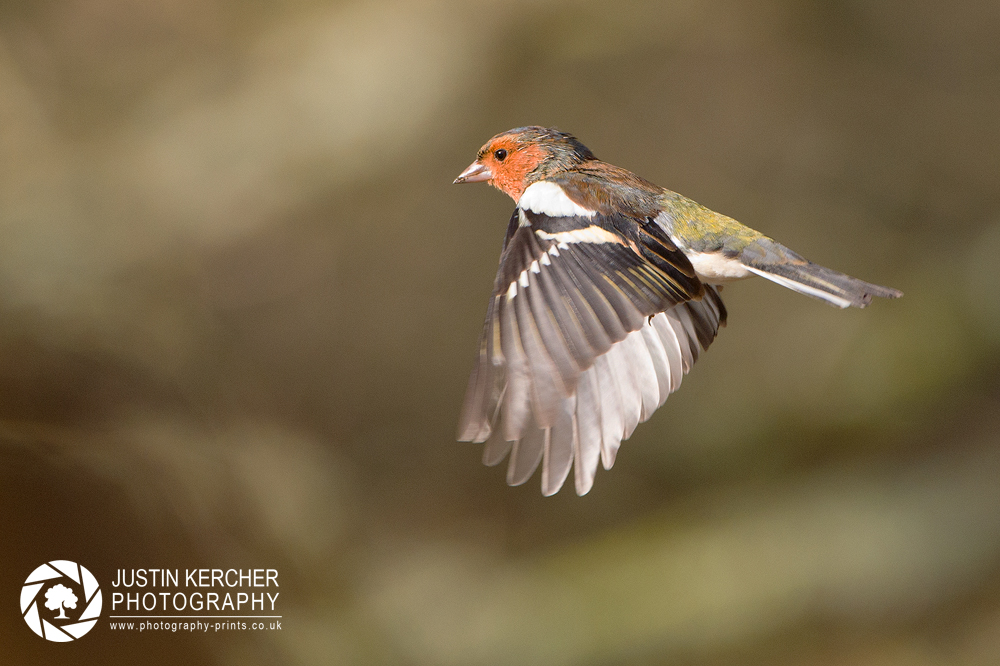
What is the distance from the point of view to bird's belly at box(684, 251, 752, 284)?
5.50 ft

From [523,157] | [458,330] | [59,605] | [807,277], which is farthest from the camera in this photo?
[458,330]

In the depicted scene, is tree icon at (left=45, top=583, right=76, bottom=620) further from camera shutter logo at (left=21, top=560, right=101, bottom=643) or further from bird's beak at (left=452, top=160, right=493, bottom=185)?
bird's beak at (left=452, top=160, right=493, bottom=185)

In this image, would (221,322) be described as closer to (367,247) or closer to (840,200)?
(367,247)

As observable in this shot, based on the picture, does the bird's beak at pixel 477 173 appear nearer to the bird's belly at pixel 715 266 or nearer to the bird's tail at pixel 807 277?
the bird's belly at pixel 715 266

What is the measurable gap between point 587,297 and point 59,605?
2098 mm

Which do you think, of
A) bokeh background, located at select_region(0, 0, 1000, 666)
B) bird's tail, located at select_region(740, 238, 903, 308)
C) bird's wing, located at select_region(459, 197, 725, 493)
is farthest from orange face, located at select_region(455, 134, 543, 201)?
bokeh background, located at select_region(0, 0, 1000, 666)

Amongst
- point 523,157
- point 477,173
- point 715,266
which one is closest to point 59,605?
point 477,173

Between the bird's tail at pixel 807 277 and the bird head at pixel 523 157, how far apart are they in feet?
1.44

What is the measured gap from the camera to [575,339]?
1.27m

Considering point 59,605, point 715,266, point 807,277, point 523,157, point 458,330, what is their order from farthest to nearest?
point 458,330
point 59,605
point 523,157
point 715,266
point 807,277

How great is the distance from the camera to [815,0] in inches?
134

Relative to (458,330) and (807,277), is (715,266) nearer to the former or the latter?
(807,277)

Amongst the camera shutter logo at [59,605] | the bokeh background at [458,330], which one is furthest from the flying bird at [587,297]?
the camera shutter logo at [59,605]

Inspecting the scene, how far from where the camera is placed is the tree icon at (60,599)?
247 centimetres
